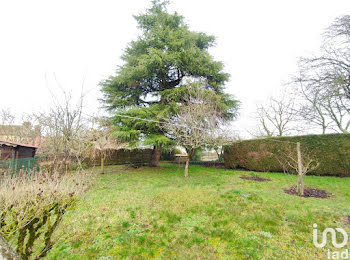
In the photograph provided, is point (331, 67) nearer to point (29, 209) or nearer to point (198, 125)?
point (198, 125)

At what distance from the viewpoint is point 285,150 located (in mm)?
10719

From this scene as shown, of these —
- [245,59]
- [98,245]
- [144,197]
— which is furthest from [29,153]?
[245,59]

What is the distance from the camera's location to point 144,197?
5.66m

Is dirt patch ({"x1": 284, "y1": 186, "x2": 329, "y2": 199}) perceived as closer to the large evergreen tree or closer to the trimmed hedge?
the trimmed hedge

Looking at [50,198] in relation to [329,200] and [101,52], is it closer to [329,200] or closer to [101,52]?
[329,200]

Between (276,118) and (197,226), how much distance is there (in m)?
18.4

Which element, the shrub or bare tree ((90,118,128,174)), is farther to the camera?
bare tree ((90,118,128,174))

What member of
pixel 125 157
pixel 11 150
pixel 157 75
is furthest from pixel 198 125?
pixel 125 157

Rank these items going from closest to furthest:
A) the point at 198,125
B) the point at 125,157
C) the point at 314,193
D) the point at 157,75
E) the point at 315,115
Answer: the point at 314,193 → the point at 198,125 → the point at 157,75 → the point at 315,115 → the point at 125,157

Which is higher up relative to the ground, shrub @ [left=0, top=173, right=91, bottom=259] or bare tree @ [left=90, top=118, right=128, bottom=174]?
bare tree @ [left=90, top=118, right=128, bottom=174]

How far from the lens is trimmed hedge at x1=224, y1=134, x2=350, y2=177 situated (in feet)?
29.2

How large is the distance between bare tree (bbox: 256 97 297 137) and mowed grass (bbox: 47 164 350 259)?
13.4m

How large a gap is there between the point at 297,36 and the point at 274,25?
10.9 feet

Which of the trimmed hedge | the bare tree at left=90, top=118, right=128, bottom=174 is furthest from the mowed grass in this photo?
the bare tree at left=90, top=118, right=128, bottom=174
